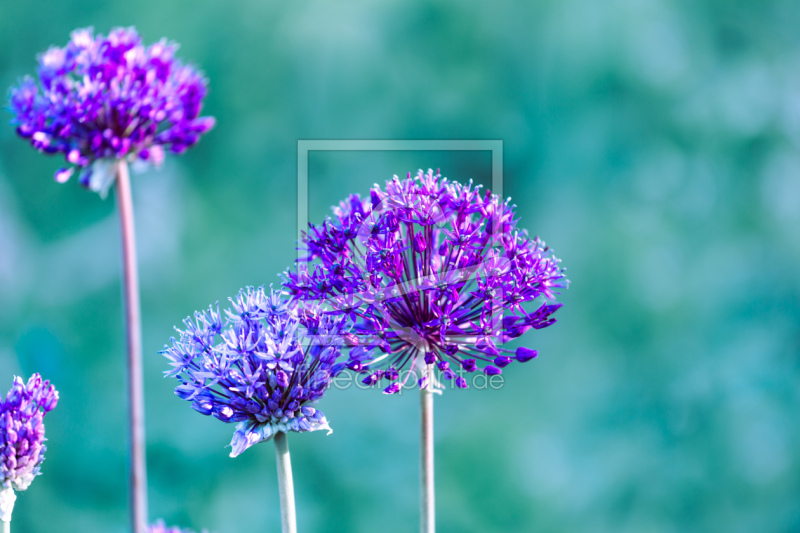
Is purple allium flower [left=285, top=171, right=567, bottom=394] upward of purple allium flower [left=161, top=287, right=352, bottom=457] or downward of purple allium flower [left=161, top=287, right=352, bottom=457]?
upward

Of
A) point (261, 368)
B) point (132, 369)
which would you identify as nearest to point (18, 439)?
point (132, 369)

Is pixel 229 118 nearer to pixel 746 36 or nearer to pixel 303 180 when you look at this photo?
pixel 303 180

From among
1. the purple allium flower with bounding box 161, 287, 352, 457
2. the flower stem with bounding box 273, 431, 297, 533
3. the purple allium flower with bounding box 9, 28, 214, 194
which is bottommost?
the flower stem with bounding box 273, 431, 297, 533

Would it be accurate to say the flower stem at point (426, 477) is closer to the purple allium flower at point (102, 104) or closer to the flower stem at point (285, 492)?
the flower stem at point (285, 492)

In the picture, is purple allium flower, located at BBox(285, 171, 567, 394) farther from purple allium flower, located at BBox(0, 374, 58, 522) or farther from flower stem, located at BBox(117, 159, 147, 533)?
purple allium flower, located at BBox(0, 374, 58, 522)

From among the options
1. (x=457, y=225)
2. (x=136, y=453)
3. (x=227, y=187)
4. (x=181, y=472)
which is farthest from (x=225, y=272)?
(x=457, y=225)

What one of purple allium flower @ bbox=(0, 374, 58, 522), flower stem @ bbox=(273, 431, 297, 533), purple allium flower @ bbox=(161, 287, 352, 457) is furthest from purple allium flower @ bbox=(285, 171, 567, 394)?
purple allium flower @ bbox=(0, 374, 58, 522)
